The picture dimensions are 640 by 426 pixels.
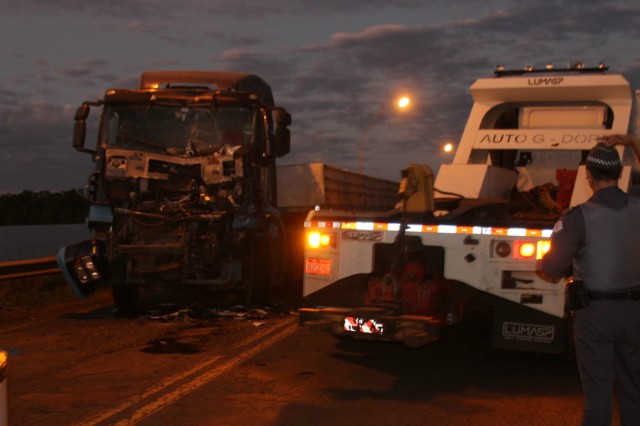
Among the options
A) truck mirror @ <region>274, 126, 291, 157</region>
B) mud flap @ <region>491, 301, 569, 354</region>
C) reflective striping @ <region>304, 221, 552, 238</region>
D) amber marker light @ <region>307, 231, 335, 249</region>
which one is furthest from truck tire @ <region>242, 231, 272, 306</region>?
mud flap @ <region>491, 301, 569, 354</region>

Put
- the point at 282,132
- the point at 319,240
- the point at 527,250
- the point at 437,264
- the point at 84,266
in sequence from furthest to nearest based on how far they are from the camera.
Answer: the point at 282,132 → the point at 84,266 → the point at 319,240 → the point at 437,264 → the point at 527,250

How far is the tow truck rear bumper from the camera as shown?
6.48m

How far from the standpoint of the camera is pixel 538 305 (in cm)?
678

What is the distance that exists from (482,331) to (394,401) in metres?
3.50

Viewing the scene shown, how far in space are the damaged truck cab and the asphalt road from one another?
96 centimetres

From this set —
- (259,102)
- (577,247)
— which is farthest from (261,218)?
(577,247)

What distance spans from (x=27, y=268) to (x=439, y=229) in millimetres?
8643

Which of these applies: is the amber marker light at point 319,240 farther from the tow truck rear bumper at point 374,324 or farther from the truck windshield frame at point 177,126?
the truck windshield frame at point 177,126

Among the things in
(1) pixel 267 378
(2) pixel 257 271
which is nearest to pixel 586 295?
(1) pixel 267 378

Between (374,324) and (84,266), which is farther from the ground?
(84,266)

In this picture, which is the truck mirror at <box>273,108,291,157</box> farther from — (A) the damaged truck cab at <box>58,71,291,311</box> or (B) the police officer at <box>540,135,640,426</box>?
(B) the police officer at <box>540,135,640,426</box>

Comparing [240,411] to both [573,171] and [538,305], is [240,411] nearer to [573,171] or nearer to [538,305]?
[538,305]

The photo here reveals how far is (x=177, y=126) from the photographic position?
1140 cm

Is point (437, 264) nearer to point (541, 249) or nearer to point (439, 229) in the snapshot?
point (439, 229)
